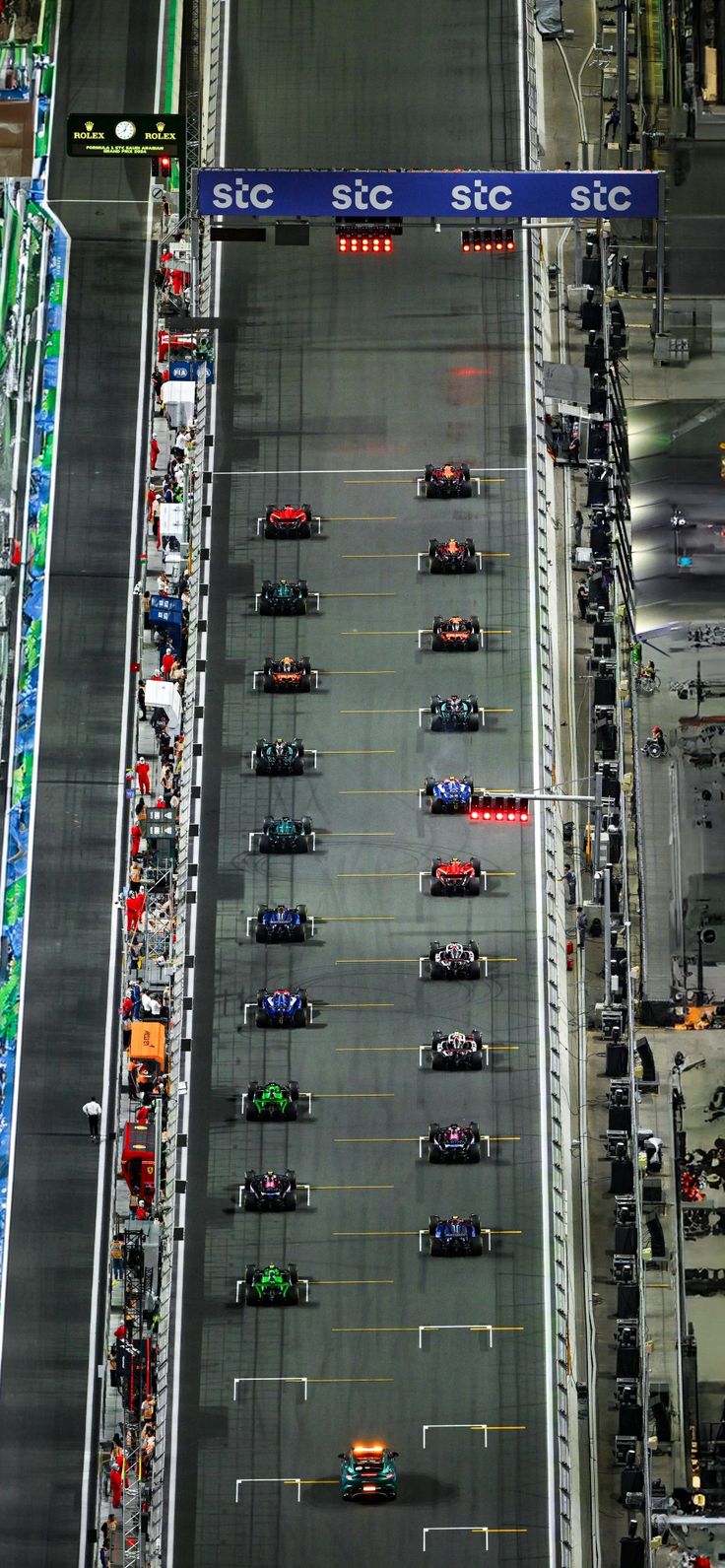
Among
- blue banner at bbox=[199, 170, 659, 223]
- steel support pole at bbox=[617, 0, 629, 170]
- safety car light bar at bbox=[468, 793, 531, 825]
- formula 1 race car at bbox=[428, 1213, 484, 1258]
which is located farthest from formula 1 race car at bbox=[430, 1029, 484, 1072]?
steel support pole at bbox=[617, 0, 629, 170]

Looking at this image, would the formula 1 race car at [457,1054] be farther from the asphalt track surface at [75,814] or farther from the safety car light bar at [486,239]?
the safety car light bar at [486,239]

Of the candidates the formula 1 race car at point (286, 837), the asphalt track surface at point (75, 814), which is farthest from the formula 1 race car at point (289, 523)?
the formula 1 race car at point (286, 837)

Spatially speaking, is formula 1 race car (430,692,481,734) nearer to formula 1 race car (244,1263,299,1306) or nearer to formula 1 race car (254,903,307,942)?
formula 1 race car (254,903,307,942)

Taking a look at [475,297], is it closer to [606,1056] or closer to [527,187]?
[527,187]

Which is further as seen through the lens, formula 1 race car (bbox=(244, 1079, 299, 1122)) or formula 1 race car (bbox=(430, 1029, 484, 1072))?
formula 1 race car (bbox=(430, 1029, 484, 1072))

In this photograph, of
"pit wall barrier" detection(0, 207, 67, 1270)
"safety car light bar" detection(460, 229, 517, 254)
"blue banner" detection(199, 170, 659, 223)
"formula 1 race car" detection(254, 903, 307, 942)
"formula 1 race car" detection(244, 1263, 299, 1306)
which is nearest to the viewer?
"formula 1 race car" detection(244, 1263, 299, 1306)

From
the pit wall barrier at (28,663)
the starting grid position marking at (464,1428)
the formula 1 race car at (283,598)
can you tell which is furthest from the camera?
the formula 1 race car at (283,598)
